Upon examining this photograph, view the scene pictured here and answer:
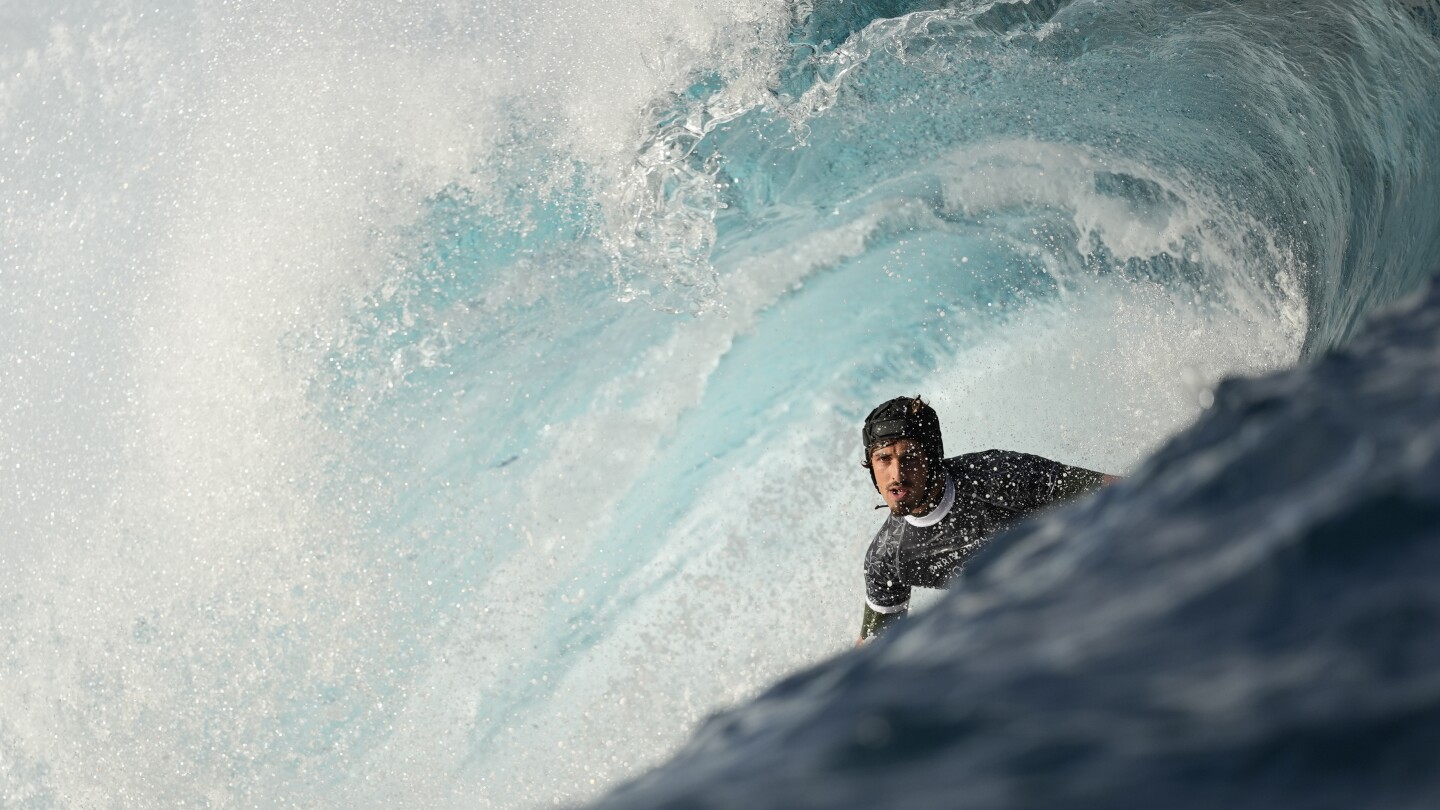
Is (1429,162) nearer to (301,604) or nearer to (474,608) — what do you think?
(474,608)

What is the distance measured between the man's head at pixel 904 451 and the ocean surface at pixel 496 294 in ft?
5.63

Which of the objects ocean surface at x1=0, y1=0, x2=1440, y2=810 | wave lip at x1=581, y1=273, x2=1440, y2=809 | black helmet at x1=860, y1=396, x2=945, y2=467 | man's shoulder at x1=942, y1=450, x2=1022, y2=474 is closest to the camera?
wave lip at x1=581, y1=273, x2=1440, y2=809

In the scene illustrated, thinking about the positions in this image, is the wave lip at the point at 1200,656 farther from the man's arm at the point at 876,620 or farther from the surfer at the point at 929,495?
the man's arm at the point at 876,620

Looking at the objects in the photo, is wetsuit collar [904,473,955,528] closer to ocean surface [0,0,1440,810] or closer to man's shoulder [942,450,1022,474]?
man's shoulder [942,450,1022,474]

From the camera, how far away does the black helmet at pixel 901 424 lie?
308cm

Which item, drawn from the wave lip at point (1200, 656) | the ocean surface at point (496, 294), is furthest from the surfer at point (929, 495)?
the wave lip at point (1200, 656)

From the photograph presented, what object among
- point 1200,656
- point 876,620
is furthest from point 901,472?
point 1200,656

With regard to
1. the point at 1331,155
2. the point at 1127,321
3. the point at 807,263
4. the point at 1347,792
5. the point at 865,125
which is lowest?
the point at 1127,321

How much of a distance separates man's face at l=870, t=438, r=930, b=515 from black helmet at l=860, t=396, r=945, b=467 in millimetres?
20

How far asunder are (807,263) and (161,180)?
2.73m

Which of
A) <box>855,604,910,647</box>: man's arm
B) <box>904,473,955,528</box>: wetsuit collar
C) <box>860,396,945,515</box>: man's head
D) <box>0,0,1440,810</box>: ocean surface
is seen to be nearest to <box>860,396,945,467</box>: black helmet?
<box>860,396,945,515</box>: man's head

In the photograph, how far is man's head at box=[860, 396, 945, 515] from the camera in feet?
10.1

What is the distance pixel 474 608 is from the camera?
481cm

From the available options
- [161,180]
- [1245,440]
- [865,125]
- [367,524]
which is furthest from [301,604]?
[1245,440]
